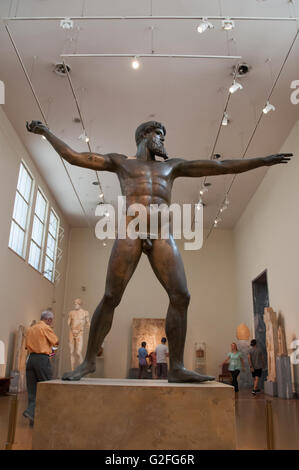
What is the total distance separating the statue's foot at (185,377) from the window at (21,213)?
1020 centimetres

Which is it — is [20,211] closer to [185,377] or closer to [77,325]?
[77,325]

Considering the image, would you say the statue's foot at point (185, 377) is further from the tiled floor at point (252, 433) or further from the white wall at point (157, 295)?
the white wall at point (157, 295)

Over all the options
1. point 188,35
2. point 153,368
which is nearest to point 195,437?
point 188,35

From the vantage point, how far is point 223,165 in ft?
14.3

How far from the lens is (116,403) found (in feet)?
10.2

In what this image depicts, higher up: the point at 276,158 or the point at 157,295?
the point at 157,295

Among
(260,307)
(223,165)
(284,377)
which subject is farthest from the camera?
(260,307)

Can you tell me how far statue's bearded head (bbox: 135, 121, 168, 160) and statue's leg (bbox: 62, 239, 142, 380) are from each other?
113 cm

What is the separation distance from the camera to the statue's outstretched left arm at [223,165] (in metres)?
4.25

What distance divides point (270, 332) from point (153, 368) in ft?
25.1

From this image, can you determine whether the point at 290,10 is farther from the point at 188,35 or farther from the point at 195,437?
the point at 195,437

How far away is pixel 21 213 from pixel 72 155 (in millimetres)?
10522

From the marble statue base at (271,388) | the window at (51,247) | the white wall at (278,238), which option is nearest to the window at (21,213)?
the window at (51,247)

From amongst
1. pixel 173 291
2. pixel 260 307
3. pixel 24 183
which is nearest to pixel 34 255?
pixel 24 183
